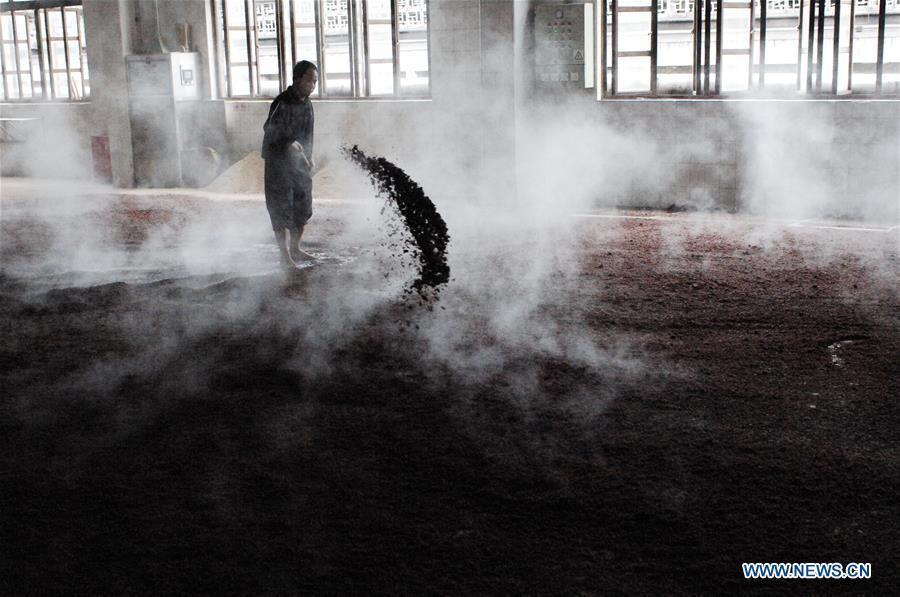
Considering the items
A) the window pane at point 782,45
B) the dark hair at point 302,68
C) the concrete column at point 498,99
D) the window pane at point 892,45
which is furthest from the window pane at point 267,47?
the window pane at point 892,45

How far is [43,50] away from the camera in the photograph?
1712cm

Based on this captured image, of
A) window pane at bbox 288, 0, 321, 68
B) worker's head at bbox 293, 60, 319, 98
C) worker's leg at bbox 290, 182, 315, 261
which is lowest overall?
worker's leg at bbox 290, 182, 315, 261

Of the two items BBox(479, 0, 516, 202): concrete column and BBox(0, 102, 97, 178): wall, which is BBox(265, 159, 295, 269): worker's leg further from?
BBox(0, 102, 97, 178): wall

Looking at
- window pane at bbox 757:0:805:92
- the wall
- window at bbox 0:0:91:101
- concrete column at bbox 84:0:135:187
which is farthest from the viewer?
window at bbox 0:0:91:101

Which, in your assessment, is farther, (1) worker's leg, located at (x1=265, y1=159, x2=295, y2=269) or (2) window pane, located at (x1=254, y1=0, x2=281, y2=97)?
(2) window pane, located at (x1=254, y1=0, x2=281, y2=97)

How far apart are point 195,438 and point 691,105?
8528 mm

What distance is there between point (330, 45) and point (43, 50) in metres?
6.35

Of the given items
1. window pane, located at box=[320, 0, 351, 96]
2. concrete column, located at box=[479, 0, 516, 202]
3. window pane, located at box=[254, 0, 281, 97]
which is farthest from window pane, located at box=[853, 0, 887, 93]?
window pane, located at box=[254, 0, 281, 97]

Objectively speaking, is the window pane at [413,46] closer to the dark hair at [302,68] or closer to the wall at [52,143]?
the dark hair at [302,68]

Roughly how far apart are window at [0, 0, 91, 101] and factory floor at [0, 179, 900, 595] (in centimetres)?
1002

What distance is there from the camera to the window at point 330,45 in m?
13.5

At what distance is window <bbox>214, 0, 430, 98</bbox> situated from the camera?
1354 centimetres

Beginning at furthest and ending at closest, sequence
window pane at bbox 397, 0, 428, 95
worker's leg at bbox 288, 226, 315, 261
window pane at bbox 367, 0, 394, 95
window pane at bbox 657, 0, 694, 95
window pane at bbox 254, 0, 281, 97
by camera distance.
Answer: window pane at bbox 254, 0, 281, 97 → window pane at bbox 367, 0, 394, 95 → window pane at bbox 397, 0, 428, 95 → window pane at bbox 657, 0, 694, 95 → worker's leg at bbox 288, 226, 315, 261

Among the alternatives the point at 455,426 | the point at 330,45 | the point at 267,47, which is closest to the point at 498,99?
the point at 330,45
